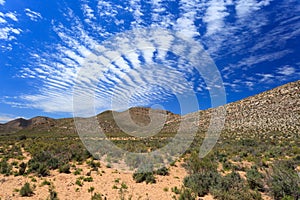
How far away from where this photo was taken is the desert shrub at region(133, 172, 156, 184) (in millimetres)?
12172

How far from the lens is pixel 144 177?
1266 cm

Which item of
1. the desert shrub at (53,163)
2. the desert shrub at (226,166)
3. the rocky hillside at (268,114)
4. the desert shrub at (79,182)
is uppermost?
the rocky hillside at (268,114)

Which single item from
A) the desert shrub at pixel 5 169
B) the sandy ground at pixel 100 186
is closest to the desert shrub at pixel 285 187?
the sandy ground at pixel 100 186

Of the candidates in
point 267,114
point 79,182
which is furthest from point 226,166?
point 267,114

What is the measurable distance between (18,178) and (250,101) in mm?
54336

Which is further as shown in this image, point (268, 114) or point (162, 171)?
point (268, 114)

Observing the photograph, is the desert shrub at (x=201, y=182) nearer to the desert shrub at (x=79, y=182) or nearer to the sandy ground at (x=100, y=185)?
the sandy ground at (x=100, y=185)

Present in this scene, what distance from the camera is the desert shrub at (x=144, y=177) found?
12172mm

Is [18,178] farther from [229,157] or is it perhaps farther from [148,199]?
[229,157]

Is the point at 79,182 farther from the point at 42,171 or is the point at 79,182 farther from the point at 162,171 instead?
the point at 162,171

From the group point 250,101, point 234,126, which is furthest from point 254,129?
point 250,101

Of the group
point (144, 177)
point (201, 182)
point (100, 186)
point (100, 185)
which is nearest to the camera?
point (201, 182)

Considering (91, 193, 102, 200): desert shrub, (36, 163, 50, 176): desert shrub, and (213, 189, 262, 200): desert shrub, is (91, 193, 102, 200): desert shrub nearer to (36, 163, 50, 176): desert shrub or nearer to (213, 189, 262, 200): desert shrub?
(213, 189, 262, 200): desert shrub

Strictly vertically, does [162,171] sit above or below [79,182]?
below
